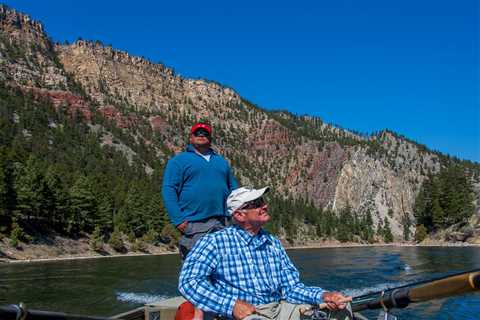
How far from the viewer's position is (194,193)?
21.1 ft

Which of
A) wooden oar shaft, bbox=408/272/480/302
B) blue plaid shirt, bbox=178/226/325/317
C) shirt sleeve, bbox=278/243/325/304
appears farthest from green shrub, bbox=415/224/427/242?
wooden oar shaft, bbox=408/272/480/302

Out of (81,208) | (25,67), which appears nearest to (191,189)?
(81,208)

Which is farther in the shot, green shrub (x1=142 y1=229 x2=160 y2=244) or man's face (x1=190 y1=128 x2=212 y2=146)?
green shrub (x1=142 y1=229 x2=160 y2=244)

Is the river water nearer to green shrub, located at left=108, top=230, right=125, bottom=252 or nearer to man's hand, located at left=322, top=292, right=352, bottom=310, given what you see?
man's hand, located at left=322, top=292, right=352, bottom=310

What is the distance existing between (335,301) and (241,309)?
0.91 meters

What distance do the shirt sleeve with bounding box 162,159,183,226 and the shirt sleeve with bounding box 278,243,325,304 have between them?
1883mm

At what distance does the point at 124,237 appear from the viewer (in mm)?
81312

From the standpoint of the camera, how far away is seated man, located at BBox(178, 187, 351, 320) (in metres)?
4.28

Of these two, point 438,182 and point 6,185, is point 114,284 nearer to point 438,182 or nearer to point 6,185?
point 6,185

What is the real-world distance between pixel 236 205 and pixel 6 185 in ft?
207

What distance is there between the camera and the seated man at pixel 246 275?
4.28 m

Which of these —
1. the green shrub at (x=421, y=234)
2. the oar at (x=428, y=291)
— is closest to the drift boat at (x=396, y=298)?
the oar at (x=428, y=291)

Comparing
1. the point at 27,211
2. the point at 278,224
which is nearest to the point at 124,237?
the point at 27,211

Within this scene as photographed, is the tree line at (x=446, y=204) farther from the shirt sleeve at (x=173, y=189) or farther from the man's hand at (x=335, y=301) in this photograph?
the man's hand at (x=335, y=301)
